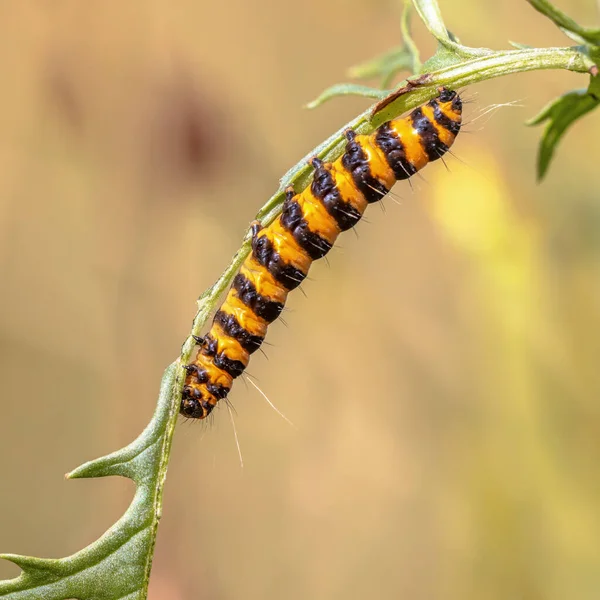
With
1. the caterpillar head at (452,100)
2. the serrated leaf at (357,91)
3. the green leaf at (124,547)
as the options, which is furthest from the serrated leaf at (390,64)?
the green leaf at (124,547)

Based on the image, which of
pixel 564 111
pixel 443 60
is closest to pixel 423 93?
pixel 443 60

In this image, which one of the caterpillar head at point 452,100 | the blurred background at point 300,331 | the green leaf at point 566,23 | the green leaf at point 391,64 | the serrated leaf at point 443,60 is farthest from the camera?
the blurred background at point 300,331

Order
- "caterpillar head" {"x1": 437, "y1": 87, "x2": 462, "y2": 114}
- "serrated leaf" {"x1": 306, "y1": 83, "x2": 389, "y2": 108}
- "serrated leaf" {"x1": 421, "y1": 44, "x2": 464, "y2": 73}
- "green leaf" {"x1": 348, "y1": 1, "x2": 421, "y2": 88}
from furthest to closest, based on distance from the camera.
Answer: "green leaf" {"x1": 348, "y1": 1, "x2": 421, "y2": 88} < "caterpillar head" {"x1": 437, "y1": 87, "x2": 462, "y2": 114} < "serrated leaf" {"x1": 306, "y1": 83, "x2": 389, "y2": 108} < "serrated leaf" {"x1": 421, "y1": 44, "x2": 464, "y2": 73}

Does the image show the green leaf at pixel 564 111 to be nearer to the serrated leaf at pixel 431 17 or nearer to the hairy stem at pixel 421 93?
the hairy stem at pixel 421 93

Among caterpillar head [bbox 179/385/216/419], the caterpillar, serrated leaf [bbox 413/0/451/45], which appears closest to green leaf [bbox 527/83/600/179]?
the caterpillar

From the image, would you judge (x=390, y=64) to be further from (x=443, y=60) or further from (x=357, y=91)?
(x=443, y=60)

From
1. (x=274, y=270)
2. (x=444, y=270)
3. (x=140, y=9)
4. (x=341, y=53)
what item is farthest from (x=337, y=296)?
(x=274, y=270)

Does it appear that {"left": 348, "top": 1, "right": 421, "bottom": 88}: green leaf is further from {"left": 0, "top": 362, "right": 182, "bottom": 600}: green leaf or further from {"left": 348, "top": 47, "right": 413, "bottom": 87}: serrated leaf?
{"left": 0, "top": 362, "right": 182, "bottom": 600}: green leaf
